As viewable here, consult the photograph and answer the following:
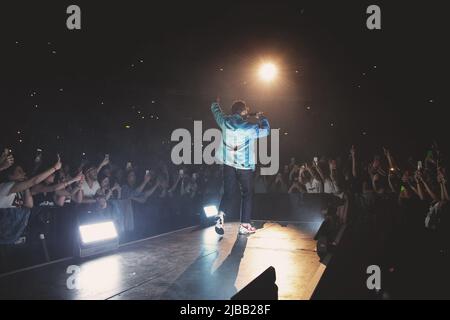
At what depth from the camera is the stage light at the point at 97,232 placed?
3927mm

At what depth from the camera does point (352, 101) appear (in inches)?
565

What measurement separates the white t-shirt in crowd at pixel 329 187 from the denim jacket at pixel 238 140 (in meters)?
5.33

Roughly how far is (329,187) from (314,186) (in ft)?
1.53

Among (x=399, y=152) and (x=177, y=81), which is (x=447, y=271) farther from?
(x=177, y=81)

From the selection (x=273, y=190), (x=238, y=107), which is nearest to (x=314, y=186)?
(x=273, y=190)

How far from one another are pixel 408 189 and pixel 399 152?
19.3 feet

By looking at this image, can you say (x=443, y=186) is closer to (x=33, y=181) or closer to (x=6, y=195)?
Result: (x=33, y=181)

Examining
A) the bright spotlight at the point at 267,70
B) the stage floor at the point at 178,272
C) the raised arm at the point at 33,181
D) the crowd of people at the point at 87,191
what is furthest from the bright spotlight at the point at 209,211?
the bright spotlight at the point at 267,70

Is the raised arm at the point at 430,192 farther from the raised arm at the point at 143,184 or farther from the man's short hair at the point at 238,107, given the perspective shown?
the raised arm at the point at 143,184

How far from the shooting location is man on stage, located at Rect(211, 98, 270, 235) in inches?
197

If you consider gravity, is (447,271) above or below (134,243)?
below
